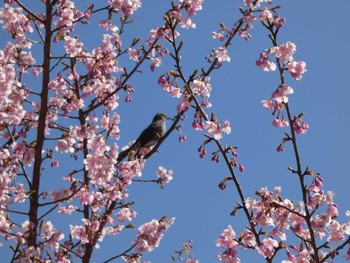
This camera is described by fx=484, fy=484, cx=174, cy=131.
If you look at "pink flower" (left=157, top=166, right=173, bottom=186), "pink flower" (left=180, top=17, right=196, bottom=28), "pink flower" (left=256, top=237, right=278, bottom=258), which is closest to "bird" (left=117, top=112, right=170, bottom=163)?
"pink flower" (left=157, top=166, right=173, bottom=186)

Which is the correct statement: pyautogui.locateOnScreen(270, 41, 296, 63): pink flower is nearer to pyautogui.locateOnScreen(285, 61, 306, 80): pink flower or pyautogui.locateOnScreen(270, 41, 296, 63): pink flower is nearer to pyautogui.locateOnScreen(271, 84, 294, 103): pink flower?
pyautogui.locateOnScreen(285, 61, 306, 80): pink flower

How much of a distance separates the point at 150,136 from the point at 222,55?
220 cm

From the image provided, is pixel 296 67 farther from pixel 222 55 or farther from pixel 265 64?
pixel 222 55

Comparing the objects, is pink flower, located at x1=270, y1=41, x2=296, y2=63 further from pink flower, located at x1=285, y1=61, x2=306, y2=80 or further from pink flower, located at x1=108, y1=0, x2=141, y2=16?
pink flower, located at x1=108, y1=0, x2=141, y2=16

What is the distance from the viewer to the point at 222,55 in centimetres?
621

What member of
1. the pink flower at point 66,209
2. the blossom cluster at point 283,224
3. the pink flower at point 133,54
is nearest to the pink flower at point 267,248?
the blossom cluster at point 283,224

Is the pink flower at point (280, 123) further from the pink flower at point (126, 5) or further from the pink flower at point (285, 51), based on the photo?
the pink flower at point (126, 5)

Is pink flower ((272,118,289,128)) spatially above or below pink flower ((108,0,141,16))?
below

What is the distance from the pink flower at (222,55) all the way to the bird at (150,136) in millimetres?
1414

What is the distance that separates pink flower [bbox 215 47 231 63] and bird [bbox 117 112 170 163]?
1.41 m

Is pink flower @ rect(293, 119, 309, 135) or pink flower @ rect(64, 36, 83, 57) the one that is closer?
pink flower @ rect(293, 119, 309, 135)

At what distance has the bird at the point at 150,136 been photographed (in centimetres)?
717

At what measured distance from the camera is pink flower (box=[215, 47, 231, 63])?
620 cm

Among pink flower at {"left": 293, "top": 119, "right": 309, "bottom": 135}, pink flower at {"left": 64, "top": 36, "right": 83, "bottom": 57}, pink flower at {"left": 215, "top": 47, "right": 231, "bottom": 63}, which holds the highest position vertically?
pink flower at {"left": 64, "top": 36, "right": 83, "bottom": 57}
